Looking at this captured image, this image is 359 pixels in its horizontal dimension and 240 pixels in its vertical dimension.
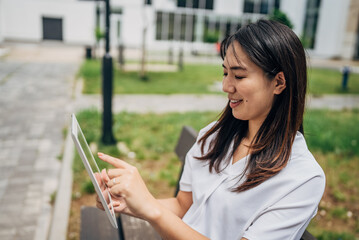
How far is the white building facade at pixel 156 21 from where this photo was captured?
3053 cm

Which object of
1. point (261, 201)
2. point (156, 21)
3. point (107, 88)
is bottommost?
point (156, 21)

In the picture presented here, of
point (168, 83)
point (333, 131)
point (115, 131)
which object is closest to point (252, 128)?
point (115, 131)

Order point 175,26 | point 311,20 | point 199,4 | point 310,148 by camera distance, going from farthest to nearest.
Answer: point 175,26 → point 199,4 → point 311,20 → point 310,148

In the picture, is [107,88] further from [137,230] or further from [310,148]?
[137,230]

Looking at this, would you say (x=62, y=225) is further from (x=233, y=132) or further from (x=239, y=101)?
(x=239, y=101)

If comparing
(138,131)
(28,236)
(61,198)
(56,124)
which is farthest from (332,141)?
(56,124)

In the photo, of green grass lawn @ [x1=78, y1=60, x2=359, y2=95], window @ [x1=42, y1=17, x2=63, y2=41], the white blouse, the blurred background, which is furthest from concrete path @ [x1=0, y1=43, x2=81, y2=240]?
window @ [x1=42, y1=17, x2=63, y2=41]

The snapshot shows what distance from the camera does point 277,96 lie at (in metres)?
1.39

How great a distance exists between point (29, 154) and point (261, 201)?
13.5 ft

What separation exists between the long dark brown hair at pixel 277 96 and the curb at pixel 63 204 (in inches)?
82.9

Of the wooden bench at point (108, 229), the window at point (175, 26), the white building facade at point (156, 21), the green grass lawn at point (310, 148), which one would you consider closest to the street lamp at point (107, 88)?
the green grass lawn at point (310, 148)

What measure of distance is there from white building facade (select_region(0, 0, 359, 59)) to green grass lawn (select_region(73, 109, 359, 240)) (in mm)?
24671

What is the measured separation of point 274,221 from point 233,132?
0.53 metres

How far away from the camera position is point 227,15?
33.1m
